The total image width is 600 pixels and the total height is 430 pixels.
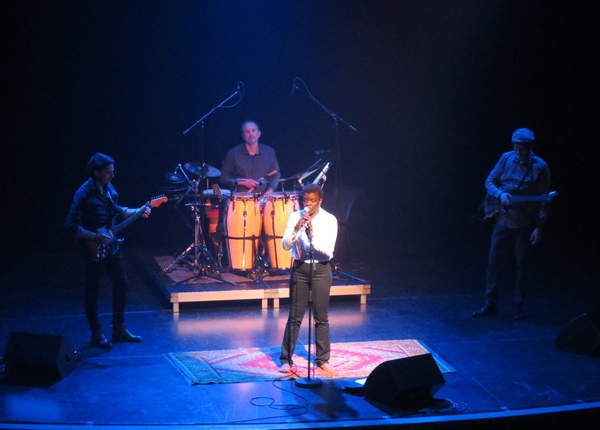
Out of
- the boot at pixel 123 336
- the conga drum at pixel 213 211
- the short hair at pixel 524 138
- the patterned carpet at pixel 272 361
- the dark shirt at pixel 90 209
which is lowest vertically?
the patterned carpet at pixel 272 361

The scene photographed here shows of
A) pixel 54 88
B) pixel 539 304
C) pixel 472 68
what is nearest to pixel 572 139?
pixel 472 68

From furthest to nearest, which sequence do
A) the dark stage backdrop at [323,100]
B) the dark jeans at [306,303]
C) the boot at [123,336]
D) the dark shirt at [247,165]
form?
the dark stage backdrop at [323,100]
the dark shirt at [247,165]
the boot at [123,336]
the dark jeans at [306,303]

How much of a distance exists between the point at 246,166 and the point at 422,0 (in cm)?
377

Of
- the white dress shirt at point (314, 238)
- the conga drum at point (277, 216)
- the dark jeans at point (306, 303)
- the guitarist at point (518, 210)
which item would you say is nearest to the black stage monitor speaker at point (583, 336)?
the guitarist at point (518, 210)

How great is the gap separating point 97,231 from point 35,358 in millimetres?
1329

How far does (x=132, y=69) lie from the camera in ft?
35.1

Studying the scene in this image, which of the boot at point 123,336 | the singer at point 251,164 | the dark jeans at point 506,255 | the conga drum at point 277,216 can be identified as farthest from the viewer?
the singer at point 251,164

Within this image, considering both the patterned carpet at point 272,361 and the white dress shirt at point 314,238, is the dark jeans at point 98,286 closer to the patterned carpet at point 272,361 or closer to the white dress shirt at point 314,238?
the patterned carpet at point 272,361

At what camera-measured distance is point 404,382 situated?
18.6 feet

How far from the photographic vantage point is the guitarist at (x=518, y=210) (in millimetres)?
8008

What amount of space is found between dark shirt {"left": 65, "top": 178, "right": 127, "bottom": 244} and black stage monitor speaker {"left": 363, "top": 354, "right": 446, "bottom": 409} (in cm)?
281

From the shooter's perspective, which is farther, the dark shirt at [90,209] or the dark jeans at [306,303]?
the dark shirt at [90,209]

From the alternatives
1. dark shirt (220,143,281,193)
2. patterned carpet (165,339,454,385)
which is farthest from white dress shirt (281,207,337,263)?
dark shirt (220,143,281,193)

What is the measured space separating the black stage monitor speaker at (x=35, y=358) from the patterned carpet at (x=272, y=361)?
38.6 inches
